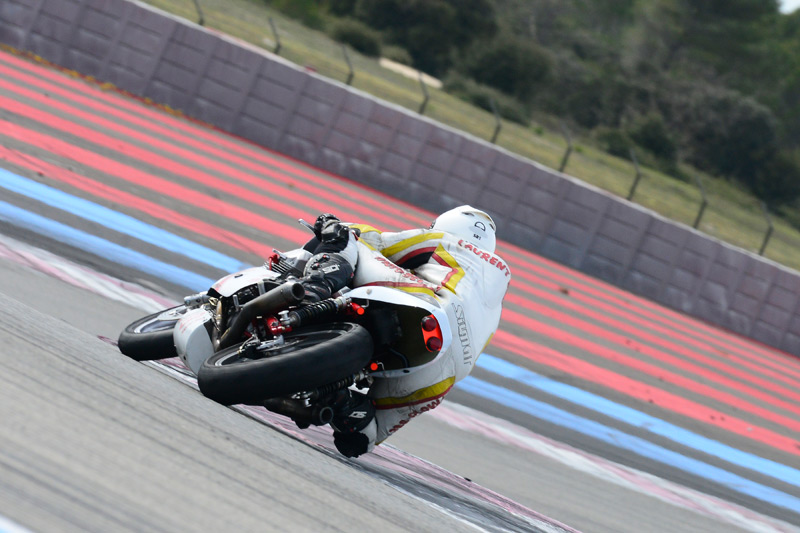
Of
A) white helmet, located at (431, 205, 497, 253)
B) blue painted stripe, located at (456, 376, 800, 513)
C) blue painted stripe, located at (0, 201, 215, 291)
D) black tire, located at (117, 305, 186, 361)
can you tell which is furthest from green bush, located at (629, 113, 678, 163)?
black tire, located at (117, 305, 186, 361)

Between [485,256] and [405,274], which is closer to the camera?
[405,274]

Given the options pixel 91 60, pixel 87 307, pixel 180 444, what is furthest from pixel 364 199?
pixel 180 444

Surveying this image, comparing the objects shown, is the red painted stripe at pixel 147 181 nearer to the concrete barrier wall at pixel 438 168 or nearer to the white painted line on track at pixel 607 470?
the white painted line on track at pixel 607 470

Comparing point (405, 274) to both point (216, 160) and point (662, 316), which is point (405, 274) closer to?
point (216, 160)

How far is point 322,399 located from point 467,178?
14589mm

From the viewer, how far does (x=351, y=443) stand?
4969 mm

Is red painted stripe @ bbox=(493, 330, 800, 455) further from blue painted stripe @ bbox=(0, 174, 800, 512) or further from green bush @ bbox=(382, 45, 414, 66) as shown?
green bush @ bbox=(382, 45, 414, 66)

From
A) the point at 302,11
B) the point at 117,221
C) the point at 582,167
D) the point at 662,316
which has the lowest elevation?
the point at 302,11

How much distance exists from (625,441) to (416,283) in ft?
13.9

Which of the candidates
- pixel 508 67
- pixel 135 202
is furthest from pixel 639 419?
pixel 508 67

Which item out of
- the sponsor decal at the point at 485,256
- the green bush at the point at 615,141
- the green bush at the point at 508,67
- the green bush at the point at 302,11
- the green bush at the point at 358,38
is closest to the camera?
the sponsor decal at the point at 485,256

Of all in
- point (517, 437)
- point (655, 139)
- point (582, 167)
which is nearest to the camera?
point (517, 437)

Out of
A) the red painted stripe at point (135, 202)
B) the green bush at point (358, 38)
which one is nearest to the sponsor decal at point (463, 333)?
the red painted stripe at point (135, 202)

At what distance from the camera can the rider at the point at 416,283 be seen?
485 centimetres
